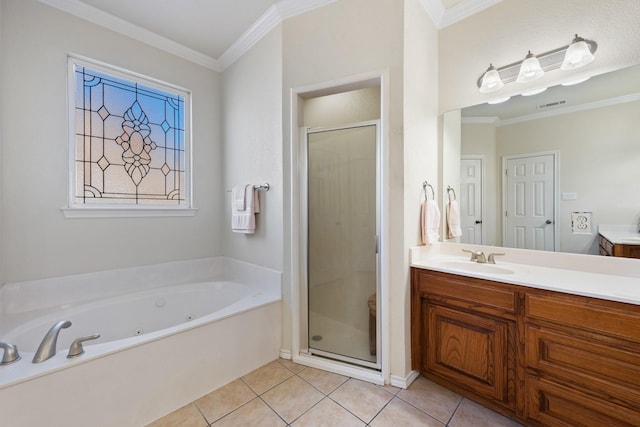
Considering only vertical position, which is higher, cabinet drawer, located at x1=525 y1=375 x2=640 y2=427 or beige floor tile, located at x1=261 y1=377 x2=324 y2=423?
cabinet drawer, located at x1=525 y1=375 x2=640 y2=427

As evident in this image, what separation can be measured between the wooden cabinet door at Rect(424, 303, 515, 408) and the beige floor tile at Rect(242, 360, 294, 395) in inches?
39.5

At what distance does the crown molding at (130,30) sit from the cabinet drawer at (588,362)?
3457 millimetres

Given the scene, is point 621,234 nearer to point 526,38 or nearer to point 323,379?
point 526,38

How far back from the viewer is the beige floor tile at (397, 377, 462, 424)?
1.53 metres

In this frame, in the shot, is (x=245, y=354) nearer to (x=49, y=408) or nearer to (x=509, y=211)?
(x=49, y=408)

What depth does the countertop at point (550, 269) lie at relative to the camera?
1.25 m

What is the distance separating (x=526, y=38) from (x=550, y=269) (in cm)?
149

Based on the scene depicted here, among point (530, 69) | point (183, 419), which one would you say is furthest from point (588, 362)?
point (183, 419)


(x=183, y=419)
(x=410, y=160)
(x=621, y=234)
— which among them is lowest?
(x=183, y=419)

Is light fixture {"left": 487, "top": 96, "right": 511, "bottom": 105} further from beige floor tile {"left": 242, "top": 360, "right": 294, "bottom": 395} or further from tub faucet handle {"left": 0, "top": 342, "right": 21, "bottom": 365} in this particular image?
tub faucet handle {"left": 0, "top": 342, "right": 21, "bottom": 365}

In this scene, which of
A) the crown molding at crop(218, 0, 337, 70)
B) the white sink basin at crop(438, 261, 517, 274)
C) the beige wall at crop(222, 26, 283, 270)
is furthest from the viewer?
the beige wall at crop(222, 26, 283, 270)

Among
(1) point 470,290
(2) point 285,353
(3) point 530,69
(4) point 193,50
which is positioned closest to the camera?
(1) point 470,290

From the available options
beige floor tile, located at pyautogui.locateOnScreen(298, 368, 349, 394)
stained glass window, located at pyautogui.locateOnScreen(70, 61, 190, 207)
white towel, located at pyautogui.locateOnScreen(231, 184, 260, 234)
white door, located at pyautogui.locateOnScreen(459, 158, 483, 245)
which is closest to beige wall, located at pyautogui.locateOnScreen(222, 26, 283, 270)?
white towel, located at pyautogui.locateOnScreen(231, 184, 260, 234)

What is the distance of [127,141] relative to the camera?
240cm
